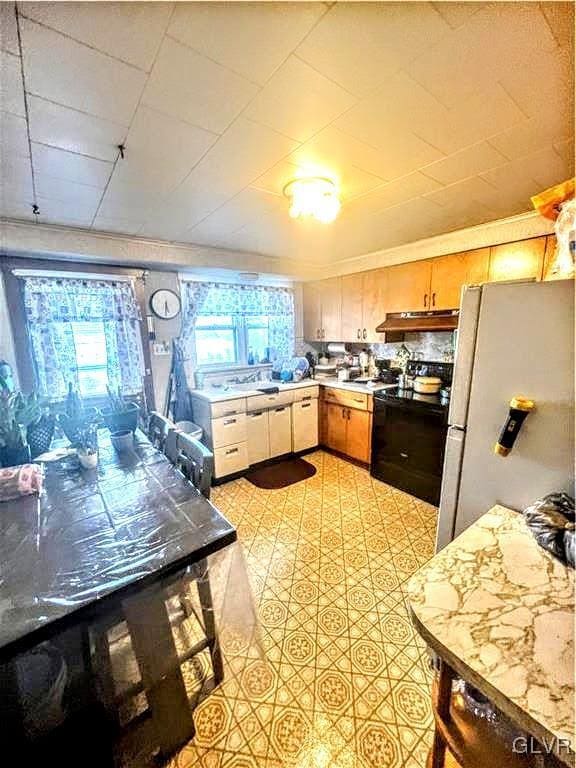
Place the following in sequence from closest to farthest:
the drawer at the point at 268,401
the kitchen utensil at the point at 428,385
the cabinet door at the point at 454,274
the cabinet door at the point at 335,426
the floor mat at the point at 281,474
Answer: the cabinet door at the point at 454,274 < the kitchen utensil at the point at 428,385 < the floor mat at the point at 281,474 < the drawer at the point at 268,401 < the cabinet door at the point at 335,426

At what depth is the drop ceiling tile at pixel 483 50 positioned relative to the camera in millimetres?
773

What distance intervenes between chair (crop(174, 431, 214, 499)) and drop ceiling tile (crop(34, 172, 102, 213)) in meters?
1.46

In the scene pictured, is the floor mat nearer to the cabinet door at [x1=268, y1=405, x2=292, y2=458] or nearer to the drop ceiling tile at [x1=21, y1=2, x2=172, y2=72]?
the cabinet door at [x1=268, y1=405, x2=292, y2=458]

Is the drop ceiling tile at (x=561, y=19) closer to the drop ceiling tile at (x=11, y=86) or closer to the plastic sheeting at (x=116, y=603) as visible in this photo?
the drop ceiling tile at (x=11, y=86)

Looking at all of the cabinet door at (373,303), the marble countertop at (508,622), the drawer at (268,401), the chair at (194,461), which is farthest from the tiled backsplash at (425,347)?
the chair at (194,461)

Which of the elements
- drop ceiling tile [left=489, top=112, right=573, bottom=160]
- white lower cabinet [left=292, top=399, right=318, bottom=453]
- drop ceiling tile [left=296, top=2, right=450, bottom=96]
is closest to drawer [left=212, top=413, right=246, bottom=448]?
white lower cabinet [left=292, top=399, right=318, bottom=453]

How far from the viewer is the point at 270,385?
11.2 feet

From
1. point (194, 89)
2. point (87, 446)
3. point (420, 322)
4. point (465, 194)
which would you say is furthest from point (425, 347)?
point (87, 446)

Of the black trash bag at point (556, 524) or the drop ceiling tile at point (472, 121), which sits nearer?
the black trash bag at point (556, 524)

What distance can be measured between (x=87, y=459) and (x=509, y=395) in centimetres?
200

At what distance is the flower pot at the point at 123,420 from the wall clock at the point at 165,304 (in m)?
1.36

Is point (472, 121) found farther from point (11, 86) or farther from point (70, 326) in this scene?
point (70, 326)

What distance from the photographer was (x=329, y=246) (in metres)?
2.89

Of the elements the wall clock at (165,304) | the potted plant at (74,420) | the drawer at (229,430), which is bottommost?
the drawer at (229,430)
